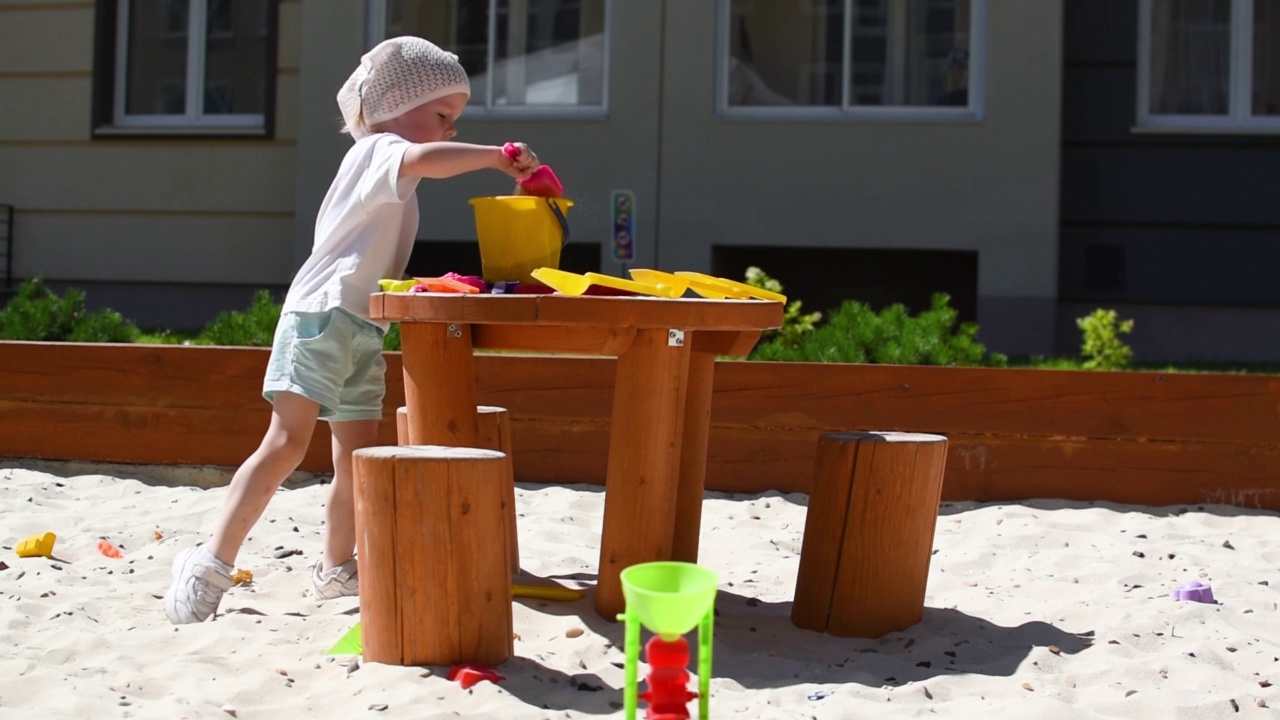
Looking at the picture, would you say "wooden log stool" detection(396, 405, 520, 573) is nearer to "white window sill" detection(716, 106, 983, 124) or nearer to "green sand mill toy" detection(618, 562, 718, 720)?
"green sand mill toy" detection(618, 562, 718, 720)

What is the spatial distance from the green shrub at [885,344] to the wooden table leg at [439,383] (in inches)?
105

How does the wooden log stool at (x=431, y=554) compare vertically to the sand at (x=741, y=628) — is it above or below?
above

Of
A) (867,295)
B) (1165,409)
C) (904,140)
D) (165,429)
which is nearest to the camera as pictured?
(1165,409)

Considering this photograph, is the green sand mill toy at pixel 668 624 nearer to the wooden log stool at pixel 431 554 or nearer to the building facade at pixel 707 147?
the wooden log stool at pixel 431 554

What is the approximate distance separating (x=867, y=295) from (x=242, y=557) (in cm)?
647

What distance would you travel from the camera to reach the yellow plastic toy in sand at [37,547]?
3.92 m

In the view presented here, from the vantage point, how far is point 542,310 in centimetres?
289

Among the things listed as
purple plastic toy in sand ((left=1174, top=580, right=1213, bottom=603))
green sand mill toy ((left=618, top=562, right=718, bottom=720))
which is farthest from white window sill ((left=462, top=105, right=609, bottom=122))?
green sand mill toy ((left=618, top=562, right=718, bottom=720))

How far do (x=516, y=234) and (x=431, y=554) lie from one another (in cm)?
88

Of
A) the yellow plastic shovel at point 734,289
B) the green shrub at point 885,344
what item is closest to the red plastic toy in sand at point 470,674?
the yellow plastic shovel at point 734,289

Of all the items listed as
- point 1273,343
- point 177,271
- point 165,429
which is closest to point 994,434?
point 165,429

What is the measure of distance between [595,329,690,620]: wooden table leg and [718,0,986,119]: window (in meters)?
6.37

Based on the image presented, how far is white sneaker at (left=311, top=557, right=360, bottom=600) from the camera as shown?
11.8ft

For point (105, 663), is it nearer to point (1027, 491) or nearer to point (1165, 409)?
point (1027, 491)
